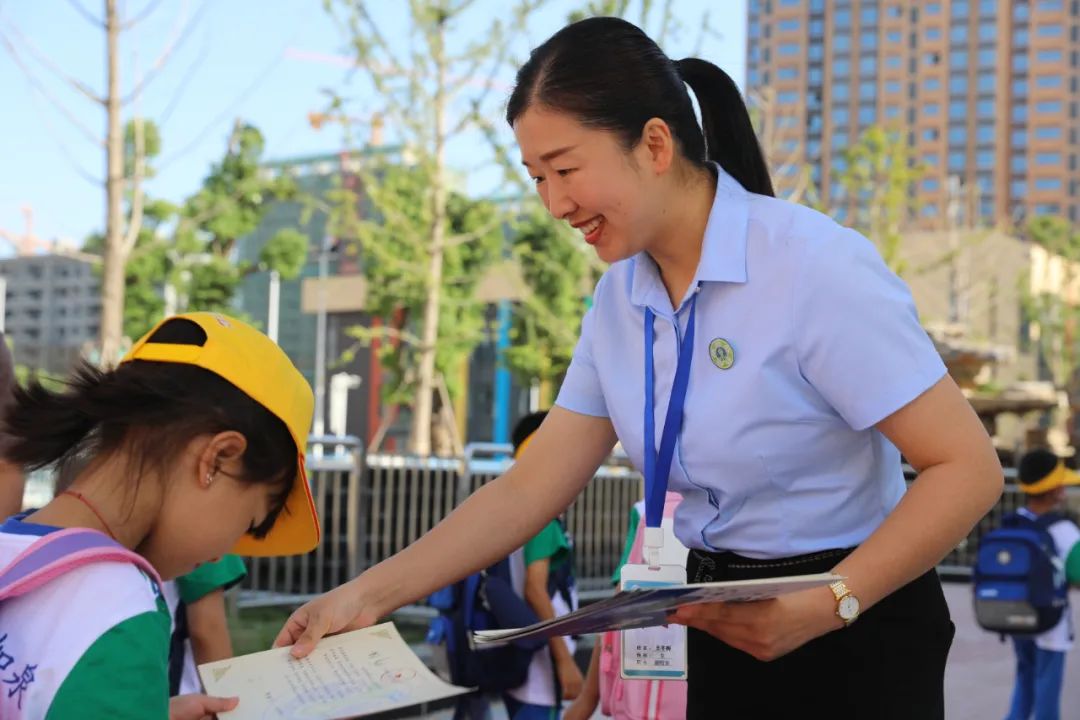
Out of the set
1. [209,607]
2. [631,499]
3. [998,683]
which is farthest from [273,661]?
[631,499]

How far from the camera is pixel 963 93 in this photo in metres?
95.4

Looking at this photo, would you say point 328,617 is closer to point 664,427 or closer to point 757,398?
point 664,427

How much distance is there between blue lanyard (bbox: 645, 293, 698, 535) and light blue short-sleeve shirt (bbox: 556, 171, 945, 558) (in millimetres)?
13

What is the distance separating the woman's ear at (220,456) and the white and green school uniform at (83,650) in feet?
0.83

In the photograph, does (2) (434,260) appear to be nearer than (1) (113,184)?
No

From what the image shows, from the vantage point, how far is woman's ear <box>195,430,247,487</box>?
1.80 metres

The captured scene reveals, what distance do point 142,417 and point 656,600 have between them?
29.6 inches

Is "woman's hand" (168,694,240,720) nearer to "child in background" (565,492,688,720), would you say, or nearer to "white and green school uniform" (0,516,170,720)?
"white and green school uniform" (0,516,170,720)

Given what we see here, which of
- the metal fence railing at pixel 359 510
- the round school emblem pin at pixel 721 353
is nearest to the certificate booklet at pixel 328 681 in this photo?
the round school emblem pin at pixel 721 353

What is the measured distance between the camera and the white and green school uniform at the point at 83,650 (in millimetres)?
1496

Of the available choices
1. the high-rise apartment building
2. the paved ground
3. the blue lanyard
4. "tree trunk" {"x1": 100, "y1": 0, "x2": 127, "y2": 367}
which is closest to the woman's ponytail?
the blue lanyard

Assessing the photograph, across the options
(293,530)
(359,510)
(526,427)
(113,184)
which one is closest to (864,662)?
(293,530)

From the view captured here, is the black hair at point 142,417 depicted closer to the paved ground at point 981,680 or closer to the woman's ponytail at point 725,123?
the woman's ponytail at point 725,123

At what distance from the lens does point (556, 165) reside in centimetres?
197
